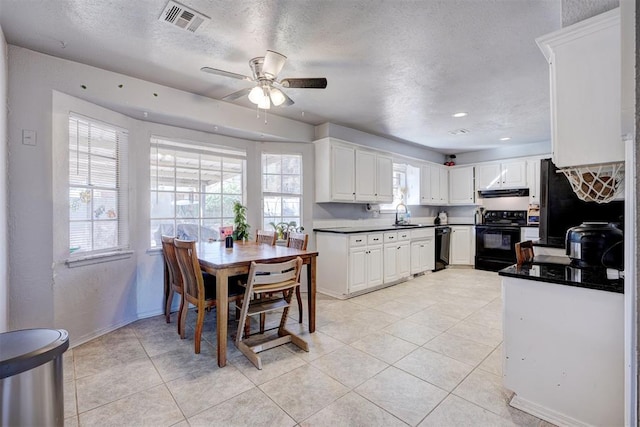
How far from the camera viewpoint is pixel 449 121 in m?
4.31

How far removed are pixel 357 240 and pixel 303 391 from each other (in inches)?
93.6

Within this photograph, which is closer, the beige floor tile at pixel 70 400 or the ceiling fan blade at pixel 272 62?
the beige floor tile at pixel 70 400

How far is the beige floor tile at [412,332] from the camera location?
9.15ft

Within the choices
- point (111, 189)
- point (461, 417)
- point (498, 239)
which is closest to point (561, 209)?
point (461, 417)

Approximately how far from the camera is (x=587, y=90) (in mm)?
1507

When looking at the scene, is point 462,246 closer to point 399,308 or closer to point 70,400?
point 399,308

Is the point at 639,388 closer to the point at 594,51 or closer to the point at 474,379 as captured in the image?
the point at 594,51

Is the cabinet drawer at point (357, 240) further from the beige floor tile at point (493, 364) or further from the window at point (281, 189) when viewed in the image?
the beige floor tile at point (493, 364)

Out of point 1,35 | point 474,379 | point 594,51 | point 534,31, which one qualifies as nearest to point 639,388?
point 594,51

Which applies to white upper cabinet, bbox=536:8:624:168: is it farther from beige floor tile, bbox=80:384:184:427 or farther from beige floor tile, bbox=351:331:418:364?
beige floor tile, bbox=80:384:184:427

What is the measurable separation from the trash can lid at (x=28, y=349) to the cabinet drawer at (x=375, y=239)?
3.51m

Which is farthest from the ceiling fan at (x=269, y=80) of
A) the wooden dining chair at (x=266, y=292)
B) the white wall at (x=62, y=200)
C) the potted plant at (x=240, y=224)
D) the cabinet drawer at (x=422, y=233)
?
the cabinet drawer at (x=422, y=233)

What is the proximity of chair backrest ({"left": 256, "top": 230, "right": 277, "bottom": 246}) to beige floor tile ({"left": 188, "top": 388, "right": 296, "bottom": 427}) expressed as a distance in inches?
73.4

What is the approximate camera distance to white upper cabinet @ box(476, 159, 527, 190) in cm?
568
